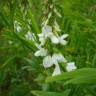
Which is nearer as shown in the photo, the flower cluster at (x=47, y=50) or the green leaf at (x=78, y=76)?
the green leaf at (x=78, y=76)

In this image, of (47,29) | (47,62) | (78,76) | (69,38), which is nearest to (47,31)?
(47,29)

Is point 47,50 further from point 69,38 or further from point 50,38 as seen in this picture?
point 69,38

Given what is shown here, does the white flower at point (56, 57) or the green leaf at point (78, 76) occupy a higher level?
the green leaf at point (78, 76)

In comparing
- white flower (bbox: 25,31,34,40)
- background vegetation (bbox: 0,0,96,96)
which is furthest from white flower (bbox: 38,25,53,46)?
white flower (bbox: 25,31,34,40)

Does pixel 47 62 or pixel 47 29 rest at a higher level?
pixel 47 29

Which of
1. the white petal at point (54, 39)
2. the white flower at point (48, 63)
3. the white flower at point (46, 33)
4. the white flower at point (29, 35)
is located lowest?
the white flower at point (48, 63)

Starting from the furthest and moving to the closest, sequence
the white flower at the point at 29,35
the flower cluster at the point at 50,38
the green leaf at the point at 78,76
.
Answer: the white flower at the point at 29,35, the flower cluster at the point at 50,38, the green leaf at the point at 78,76

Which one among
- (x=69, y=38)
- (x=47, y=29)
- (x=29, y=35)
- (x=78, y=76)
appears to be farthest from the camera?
(x=69, y=38)

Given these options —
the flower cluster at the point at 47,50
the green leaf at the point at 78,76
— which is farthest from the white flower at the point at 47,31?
the green leaf at the point at 78,76

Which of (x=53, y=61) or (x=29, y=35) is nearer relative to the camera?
(x=53, y=61)

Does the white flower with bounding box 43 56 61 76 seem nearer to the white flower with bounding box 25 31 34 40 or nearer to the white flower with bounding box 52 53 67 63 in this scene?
the white flower with bounding box 52 53 67 63

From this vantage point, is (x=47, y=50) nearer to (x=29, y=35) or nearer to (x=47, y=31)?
(x=47, y=31)

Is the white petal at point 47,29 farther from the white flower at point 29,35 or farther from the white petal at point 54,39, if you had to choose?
the white flower at point 29,35

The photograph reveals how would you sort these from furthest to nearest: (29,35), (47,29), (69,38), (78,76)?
(69,38) < (29,35) < (47,29) < (78,76)
